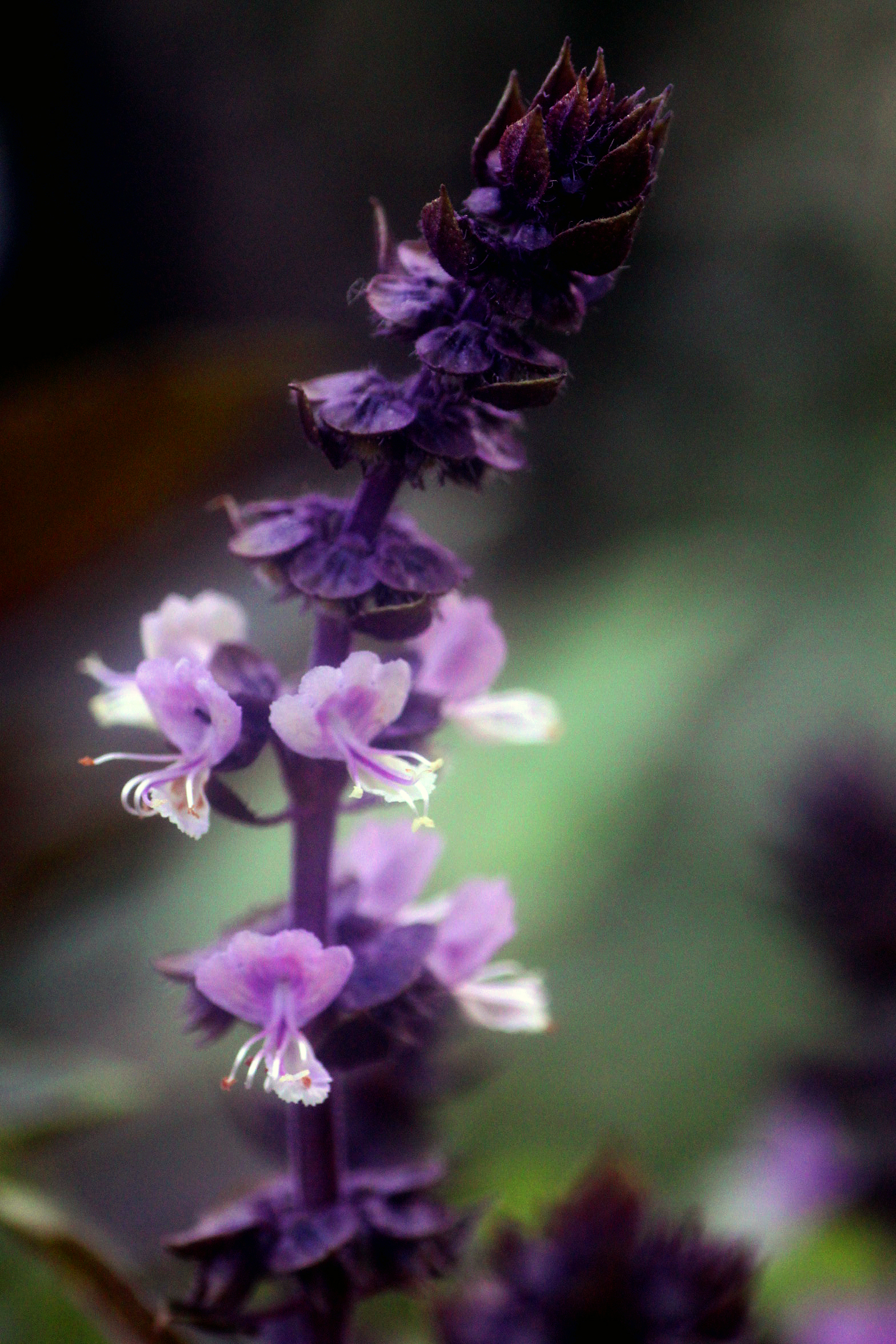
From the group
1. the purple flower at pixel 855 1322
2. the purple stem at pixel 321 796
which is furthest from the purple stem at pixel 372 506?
the purple flower at pixel 855 1322

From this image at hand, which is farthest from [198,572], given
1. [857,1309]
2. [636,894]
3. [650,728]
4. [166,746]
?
[636,894]

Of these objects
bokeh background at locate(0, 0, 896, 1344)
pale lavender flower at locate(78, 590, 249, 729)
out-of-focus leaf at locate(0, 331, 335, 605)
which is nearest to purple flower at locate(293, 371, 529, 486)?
pale lavender flower at locate(78, 590, 249, 729)

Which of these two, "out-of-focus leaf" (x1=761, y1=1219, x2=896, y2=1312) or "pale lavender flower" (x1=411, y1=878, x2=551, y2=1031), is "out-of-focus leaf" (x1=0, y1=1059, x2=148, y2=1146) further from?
"out-of-focus leaf" (x1=761, y1=1219, x2=896, y2=1312)

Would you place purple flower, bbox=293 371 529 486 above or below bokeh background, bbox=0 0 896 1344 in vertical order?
below

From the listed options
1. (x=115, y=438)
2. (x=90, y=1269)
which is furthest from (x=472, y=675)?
(x=115, y=438)

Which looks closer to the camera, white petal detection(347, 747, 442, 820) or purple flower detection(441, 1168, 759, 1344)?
white petal detection(347, 747, 442, 820)

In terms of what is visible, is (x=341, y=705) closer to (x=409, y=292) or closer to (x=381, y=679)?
(x=381, y=679)

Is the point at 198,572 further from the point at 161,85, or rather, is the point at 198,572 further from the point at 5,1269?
the point at 161,85
